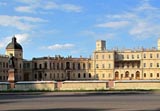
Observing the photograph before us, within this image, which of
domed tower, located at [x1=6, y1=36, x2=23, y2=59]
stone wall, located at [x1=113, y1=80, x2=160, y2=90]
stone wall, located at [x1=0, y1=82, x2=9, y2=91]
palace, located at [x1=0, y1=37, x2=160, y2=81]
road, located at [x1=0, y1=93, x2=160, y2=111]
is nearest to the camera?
road, located at [x1=0, y1=93, x2=160, y2=111]

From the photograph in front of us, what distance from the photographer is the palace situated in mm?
148750

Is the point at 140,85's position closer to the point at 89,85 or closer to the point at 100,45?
the point at 89,85

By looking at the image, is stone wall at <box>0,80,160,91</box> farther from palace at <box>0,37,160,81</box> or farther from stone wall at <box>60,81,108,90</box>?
palace at <box>0,37,160,81</box>

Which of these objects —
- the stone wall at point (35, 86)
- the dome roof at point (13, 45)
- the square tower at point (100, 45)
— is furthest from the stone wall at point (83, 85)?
the square tower at point (100, 45)

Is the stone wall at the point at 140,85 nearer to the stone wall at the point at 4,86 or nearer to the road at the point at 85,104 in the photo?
the stone wall at the point at 4,86

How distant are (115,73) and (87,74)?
10166mm

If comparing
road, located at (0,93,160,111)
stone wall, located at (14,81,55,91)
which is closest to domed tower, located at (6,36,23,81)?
stone wall, located at (14,81,55,91)

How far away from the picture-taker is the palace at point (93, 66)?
149m

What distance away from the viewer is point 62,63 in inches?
6216

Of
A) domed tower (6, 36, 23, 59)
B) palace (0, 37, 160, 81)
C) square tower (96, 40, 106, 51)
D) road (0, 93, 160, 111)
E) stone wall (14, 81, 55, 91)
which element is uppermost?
square tower (96, 40, 106, 51)

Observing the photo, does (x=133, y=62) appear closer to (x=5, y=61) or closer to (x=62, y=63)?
(x=62, y=63)

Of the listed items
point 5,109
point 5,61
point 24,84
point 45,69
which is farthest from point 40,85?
point 45,69

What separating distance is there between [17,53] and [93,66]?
25790 mm

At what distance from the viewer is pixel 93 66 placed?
156 m
